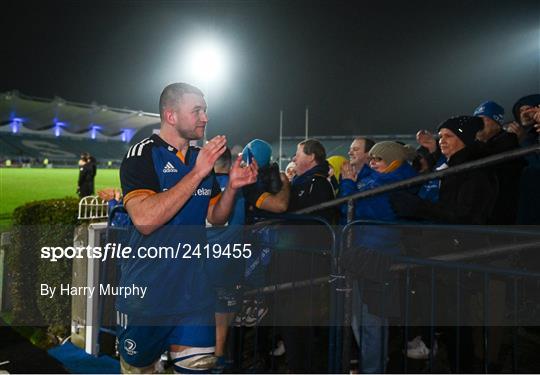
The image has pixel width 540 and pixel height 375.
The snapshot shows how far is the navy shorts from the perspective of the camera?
2.57m

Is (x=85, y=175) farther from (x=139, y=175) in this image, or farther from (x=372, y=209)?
(x=139, y=175)

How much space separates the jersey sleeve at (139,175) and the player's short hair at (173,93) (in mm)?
297

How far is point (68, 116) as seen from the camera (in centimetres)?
7469

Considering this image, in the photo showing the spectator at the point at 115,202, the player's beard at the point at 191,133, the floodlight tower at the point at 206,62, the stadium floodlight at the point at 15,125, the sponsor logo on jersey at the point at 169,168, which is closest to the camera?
the sponsor logo on jersey at the point at 169,168

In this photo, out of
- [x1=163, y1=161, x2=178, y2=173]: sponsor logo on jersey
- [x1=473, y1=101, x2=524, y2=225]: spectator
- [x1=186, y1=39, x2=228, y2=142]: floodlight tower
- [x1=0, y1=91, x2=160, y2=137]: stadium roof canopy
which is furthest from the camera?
[x1=0, y1=91, x2=160, y2=137]: stadium roof canopy

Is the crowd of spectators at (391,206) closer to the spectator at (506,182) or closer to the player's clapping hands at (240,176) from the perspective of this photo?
the spectator at (506,182)

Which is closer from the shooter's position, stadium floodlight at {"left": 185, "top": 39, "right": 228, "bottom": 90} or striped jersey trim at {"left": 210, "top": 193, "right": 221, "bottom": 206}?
striped jersey trim at {"left": 210, "top": 193, "right": 221, "bottom": 206}

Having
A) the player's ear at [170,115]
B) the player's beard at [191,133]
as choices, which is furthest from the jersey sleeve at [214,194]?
the player's ear at [170,115]

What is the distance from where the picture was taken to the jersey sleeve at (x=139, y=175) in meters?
2.48

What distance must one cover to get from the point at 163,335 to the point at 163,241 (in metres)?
0.51

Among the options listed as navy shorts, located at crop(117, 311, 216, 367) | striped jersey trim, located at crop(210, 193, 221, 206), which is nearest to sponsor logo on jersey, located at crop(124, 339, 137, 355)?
navy shorts, located at crop(117, 311, 216, 367)

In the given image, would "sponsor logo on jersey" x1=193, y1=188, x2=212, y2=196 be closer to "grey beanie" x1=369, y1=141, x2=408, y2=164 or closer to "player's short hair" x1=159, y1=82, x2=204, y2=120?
"player's short hair" x1=159, y1=82, x2=204, y2=120

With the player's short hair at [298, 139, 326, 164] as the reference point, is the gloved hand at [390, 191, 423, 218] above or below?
below

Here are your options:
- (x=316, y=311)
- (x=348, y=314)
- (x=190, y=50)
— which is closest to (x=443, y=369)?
(x=316, y=311)
